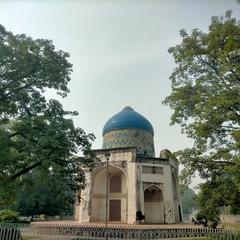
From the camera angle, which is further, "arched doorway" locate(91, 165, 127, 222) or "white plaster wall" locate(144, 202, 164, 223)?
"arched doorway" locate(91, 165, 127, 222)

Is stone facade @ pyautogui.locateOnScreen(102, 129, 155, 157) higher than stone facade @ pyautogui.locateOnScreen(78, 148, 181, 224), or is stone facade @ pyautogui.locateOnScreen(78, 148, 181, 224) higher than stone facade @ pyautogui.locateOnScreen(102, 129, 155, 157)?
stone facade @ pyautogui.locateOnScreen(102, 129, 155, 157)

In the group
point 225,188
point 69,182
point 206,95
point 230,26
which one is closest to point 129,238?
point 69,182

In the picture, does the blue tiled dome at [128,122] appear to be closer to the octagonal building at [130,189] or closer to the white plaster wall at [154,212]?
the octagonal building at [130,189]

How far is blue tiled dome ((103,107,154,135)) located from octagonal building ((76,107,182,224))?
3.14 meters

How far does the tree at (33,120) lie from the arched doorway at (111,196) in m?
15.4

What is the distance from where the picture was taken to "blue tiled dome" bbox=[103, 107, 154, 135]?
32.0 metres

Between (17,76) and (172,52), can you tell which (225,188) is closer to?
(172,52)

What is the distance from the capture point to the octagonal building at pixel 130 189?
2630 centimetres

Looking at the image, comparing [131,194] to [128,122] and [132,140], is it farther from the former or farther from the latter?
[128,122]

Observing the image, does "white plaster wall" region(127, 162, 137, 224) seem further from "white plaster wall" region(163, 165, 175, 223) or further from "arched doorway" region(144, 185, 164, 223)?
"white plaster wall" region(163, 165, 175, 223)

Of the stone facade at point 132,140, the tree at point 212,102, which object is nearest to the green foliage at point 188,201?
the tree at point 212,102

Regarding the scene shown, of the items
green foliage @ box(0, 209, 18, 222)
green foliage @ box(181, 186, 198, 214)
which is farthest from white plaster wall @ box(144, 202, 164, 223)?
green foliage @ box(0, 209, 18, 222)

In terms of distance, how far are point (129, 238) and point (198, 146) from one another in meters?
6.32

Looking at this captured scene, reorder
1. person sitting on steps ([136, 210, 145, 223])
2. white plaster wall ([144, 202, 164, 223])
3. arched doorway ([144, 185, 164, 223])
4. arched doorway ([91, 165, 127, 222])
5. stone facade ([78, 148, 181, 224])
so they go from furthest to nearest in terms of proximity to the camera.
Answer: arched doorway ([91, 165, 127, 222]), arched doorway ([144, 185, 164, 223]), white plaster wall ([144, 202, 164, 223]), stone facade ([78, 148, 181, 224]), person sitting on steps ([136, 210, 145, 223])
